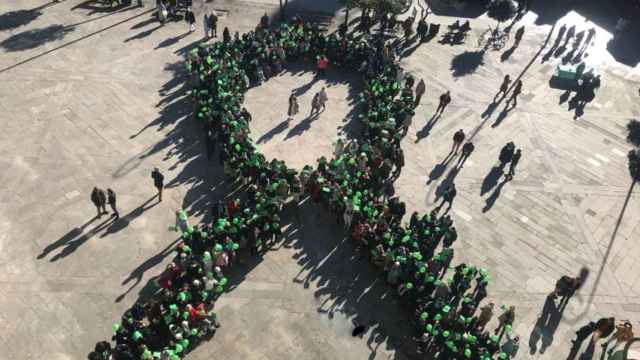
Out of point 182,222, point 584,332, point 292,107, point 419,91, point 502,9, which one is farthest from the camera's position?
point 502,9

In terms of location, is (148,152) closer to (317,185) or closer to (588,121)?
(317,185)

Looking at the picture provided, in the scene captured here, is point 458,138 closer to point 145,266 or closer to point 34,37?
point 145,266

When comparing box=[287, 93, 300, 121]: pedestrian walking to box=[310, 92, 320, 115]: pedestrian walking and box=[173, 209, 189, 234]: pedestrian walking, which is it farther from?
box=[173, 209, 189, 234]: pedestrian walking

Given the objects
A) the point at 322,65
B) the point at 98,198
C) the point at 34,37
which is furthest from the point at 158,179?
the point at 34,37

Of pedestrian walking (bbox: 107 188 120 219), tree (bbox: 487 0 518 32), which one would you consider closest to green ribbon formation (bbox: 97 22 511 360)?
pedestrian walking (bbox: 107 188 120 219)

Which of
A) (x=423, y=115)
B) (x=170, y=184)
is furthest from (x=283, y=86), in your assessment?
(x=170, y=184)

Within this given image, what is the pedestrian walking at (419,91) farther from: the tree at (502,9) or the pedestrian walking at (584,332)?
the pedestrian walking at (584,332)

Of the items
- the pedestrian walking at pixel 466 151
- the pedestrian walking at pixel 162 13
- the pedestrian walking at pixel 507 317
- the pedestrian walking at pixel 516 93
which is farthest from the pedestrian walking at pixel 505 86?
the pedestrian walking at pixel 162 13
